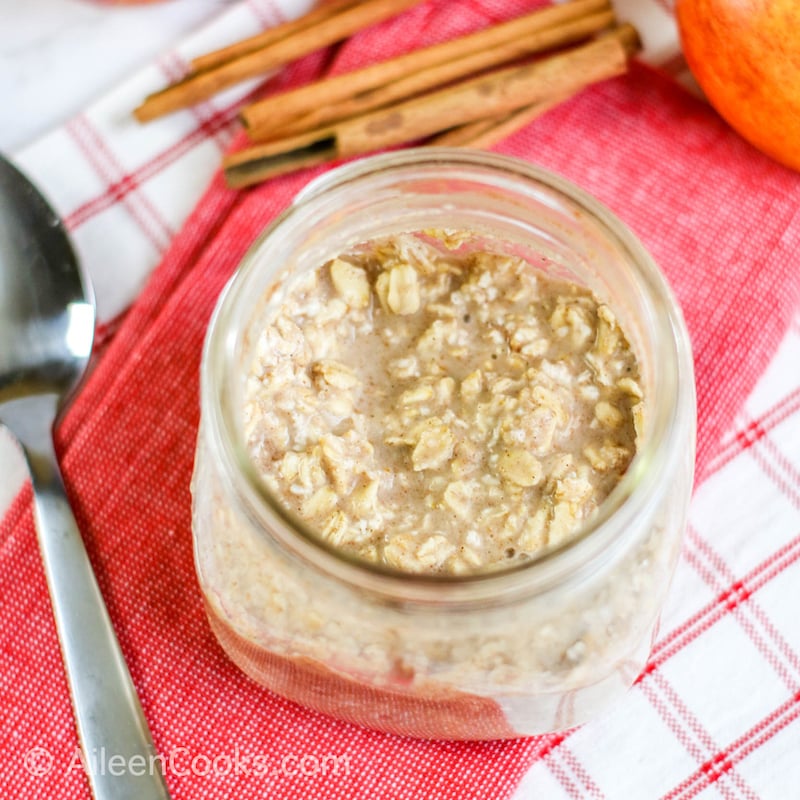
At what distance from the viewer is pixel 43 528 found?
3.21 ft

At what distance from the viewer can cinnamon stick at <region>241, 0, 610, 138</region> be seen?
1107 mm

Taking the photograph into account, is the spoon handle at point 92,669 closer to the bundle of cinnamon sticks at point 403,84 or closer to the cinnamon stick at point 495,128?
the bundle of cinnamon sticks at point 403,84

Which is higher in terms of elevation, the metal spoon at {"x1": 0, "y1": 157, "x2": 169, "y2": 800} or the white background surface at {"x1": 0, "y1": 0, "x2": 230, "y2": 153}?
the white background surface at {"x1": 0, "y1": 0, "x2": 230, "y2": 153}

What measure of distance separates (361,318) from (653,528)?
0.27 m

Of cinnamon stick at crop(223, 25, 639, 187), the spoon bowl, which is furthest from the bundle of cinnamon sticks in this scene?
the spoon bowl

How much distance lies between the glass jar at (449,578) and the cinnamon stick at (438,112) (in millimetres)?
219

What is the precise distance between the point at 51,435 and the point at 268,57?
0.41 meters

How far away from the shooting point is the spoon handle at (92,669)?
3.02 ft

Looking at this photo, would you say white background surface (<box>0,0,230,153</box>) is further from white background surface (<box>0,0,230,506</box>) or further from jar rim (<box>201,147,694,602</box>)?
jar rim (<box>201,147,694,602</box>)

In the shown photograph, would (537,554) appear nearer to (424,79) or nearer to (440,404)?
(440,404)

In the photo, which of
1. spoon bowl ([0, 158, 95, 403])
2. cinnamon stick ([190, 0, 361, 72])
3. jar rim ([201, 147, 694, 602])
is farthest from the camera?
cinnamon stick ([190, 0, 361, 72])

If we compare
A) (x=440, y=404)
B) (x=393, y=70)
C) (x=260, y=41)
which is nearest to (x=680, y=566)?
(x=440, y=404)

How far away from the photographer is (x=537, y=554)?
73 centimetres

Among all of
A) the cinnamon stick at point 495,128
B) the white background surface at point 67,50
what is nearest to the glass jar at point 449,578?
the cinnamon stick at point 495,128
